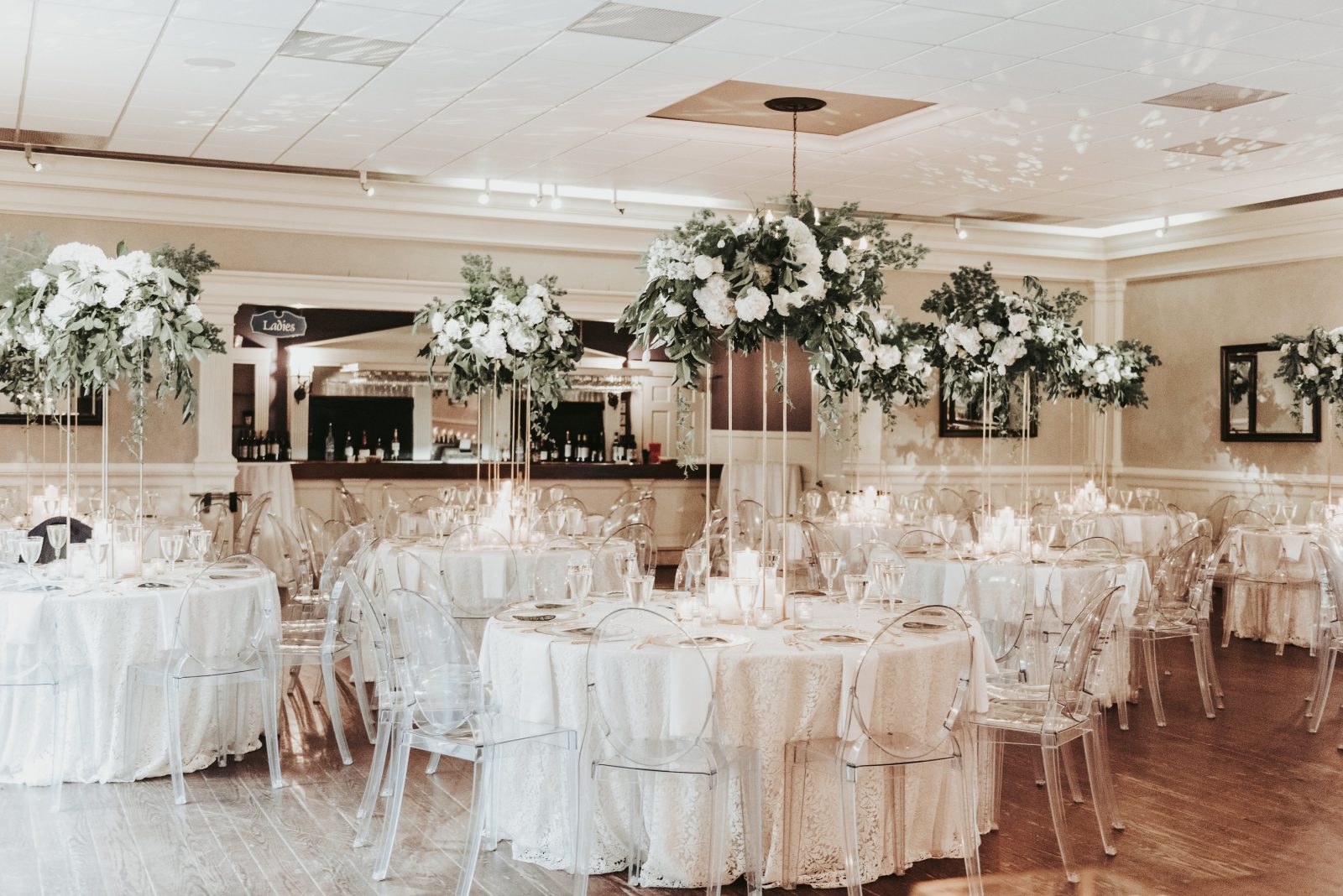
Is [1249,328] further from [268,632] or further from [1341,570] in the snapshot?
[268,632]

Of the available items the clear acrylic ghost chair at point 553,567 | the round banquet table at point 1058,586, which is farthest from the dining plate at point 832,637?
the clear acrylic ghost chair at point 553,567

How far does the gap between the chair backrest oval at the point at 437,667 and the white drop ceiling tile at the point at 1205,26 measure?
14.0 feet

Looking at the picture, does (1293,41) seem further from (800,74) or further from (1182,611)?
(1182,611)

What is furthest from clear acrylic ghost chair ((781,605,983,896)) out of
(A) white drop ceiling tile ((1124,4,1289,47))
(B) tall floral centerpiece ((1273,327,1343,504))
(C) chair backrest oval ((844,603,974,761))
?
(B) tall floral centerpiece ((1273,327,1343,504))

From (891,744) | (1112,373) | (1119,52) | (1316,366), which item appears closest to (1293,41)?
(1119,52)

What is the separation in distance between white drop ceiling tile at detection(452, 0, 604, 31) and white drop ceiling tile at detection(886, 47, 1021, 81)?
1.77 m

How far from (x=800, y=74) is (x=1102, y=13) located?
1.65m

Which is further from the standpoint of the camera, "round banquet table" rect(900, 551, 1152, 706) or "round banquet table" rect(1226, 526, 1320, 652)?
"round banquet table" rect(1226, 526, 1320, 652)

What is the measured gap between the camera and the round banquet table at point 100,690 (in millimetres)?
5613

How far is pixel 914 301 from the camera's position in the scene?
13.2 m

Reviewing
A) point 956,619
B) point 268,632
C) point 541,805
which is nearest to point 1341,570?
point 956,619

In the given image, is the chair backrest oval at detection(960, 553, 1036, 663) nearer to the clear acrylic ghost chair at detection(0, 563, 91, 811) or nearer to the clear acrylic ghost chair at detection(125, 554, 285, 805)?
the clear acrylic ghost chair at detection(125, 554, 285, 805)

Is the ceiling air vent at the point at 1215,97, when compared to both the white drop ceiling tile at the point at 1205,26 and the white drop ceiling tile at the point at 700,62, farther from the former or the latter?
the white drop ceiling tile at the point at 700,62

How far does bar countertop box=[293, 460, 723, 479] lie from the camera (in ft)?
38.9
